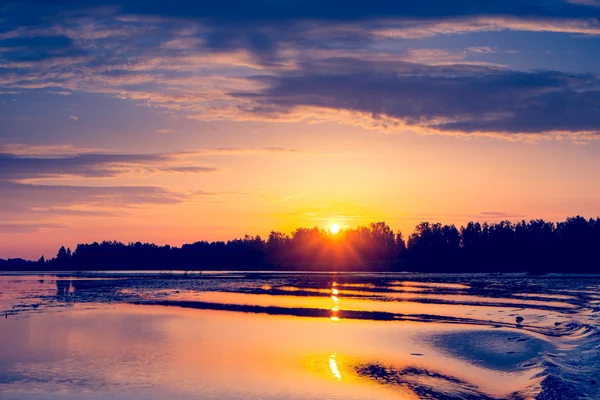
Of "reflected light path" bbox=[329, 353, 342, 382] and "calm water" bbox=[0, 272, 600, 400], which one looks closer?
"calm water" bbox=[0, 272, 600, 400]

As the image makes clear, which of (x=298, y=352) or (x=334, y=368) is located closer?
(x=334, y=368)

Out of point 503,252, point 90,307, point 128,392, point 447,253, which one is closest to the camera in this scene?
point 128,392

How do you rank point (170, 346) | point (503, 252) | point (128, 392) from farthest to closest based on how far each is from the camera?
point (503, 252), point (170, 346), point (128, 392)

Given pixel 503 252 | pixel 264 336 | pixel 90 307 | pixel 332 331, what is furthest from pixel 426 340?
pixel 503 252

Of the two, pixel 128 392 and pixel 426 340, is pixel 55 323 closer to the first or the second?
pixel 128 392

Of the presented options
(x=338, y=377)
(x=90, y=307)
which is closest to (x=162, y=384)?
(x=338, y=377)

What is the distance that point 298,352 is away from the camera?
2703 centimetres

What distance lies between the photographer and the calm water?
2009cm

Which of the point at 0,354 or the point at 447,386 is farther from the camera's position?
the point at 0,354

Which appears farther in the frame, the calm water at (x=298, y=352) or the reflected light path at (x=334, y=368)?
the reflected light path at (x=334, y=368)

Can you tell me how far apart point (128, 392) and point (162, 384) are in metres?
1.49

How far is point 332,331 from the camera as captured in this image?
3347 cm

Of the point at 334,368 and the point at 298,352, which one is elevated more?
the point at 298,352

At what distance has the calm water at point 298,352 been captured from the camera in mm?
20094
